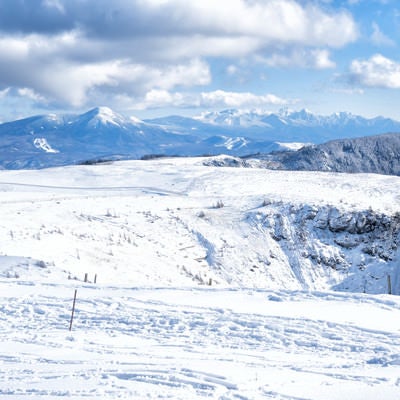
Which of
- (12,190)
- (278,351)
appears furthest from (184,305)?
(12,190)

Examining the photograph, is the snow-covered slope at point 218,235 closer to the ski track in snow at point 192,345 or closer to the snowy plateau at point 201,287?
the snowy plateau at point 201,287

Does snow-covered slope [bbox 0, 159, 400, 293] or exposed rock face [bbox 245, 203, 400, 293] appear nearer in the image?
snow-covered slope [bbox 0, 159, 400, 293]

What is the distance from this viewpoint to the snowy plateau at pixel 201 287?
10109 mm

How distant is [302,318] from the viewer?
48.6ft

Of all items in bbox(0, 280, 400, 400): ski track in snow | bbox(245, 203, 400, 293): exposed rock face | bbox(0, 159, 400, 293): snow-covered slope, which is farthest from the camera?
bbox(245, 203, 400, 293): exposed rock face

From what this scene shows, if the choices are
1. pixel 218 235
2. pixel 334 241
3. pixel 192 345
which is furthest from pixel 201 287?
pixel 334 241

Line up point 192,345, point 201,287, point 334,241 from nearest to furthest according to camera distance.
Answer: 1. point 192,345
2. point 201,287
3. point 334,241

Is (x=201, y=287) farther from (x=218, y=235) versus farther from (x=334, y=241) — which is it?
(x=334, y=241)

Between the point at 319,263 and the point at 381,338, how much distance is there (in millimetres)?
23216

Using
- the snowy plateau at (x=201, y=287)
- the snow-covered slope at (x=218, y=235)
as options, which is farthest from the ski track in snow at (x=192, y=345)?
the snow-covered slope at (x=218, y=235)

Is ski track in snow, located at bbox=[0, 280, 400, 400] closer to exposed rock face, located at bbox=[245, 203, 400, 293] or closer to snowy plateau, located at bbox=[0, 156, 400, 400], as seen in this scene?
snowy plateau, located at bbox=[0, 156, 400, 400]

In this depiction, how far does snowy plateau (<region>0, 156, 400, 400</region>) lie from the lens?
1011 cm

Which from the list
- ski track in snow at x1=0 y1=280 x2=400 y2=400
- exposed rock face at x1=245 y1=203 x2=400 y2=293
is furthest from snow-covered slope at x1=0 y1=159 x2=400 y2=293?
ski track in snow at x1=0 y1=280 x2=400 y2=400

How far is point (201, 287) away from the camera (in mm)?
19672
